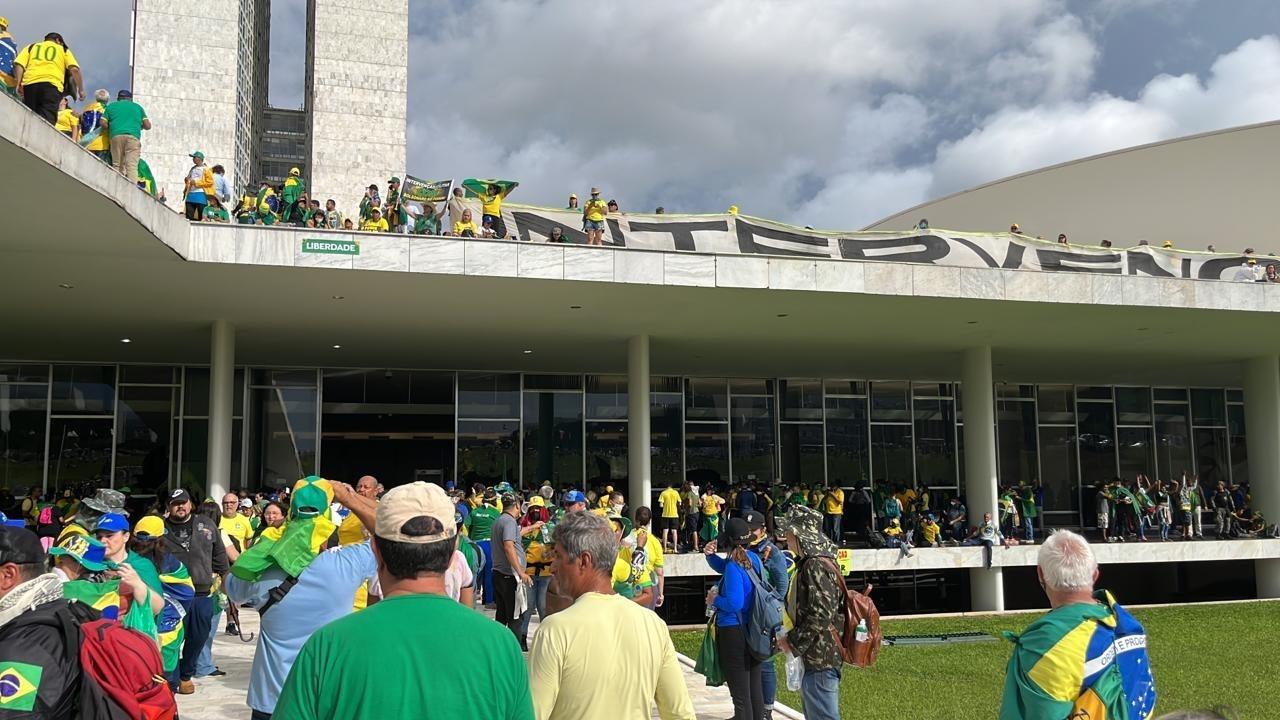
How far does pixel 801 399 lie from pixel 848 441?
5.74 feet

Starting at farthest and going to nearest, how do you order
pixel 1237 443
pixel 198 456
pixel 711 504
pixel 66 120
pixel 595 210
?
pixel 1237 443 < pixel 198 456 < pixel 711 504 < pixel 595 210 < pixel 66 120

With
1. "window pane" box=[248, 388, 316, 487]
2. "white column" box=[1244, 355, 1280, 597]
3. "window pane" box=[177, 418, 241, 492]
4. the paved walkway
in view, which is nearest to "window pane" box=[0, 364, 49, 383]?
"window pane" box=[177, 418, 241, 492]

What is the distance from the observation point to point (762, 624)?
653 cm

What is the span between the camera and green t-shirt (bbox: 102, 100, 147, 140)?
10969 mm

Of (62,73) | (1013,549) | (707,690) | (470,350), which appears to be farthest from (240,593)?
(1013,549)

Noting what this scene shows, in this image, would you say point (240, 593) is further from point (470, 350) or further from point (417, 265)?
point (470, 350)

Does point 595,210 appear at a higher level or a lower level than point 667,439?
higher

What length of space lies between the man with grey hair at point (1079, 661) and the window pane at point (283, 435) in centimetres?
2048

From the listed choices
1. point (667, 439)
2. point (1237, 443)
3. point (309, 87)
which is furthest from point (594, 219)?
point (309, 87)

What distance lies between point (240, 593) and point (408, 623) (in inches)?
132

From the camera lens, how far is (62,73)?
1016 centimetres

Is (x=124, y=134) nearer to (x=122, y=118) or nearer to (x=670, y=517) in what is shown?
(x=122, y=118)

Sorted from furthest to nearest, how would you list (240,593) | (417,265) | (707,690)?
(417,265), (707,690), (240,593)

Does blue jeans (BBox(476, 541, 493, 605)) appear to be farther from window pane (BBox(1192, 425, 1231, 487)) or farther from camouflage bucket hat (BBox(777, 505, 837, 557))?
window pane (BBox(1192, 425, 1231, 487))
